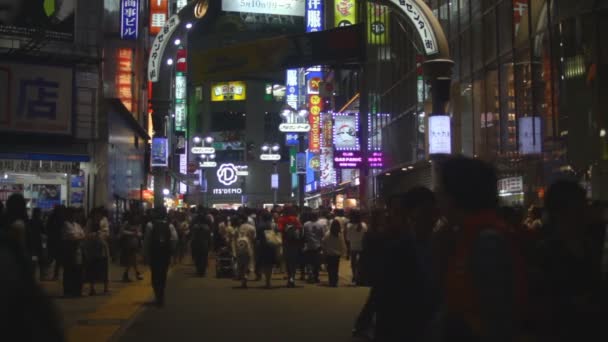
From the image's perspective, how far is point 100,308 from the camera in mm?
14320

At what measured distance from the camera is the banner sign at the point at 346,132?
33.6 metres

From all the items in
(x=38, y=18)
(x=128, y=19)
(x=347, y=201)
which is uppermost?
(x=128, y=19)

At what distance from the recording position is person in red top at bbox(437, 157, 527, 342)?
328 centimetres

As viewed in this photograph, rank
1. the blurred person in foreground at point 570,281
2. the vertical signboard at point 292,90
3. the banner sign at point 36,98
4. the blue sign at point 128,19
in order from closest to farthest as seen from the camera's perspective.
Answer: the blurred person in foreground at point 570,281 < the banner sign at point 36,98 < the blue sign at point 128,19 < the vertical signboard at point 292,90

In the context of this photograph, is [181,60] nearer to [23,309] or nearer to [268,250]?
[268,250]

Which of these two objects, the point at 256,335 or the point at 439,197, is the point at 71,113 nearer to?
the point at 256,335

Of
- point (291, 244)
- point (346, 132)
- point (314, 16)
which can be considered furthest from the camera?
point (314, 16)

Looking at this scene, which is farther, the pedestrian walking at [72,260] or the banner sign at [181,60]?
the banner sign at [181,60]

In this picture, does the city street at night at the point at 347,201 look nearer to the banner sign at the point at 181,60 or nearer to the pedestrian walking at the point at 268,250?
the pedestrian walking at the point at 268,250

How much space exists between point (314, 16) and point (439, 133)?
26.3 meters

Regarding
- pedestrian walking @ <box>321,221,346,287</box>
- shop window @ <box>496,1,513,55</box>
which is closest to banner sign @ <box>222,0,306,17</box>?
shop window @ <box>496,1,513,55</box>

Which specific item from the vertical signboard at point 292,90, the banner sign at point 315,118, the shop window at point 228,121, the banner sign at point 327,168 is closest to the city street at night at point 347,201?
the banner sign at point 315,118

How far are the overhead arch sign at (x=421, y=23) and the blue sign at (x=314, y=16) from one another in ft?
86.6

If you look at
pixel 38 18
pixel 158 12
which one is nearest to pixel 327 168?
pixel 158 12
